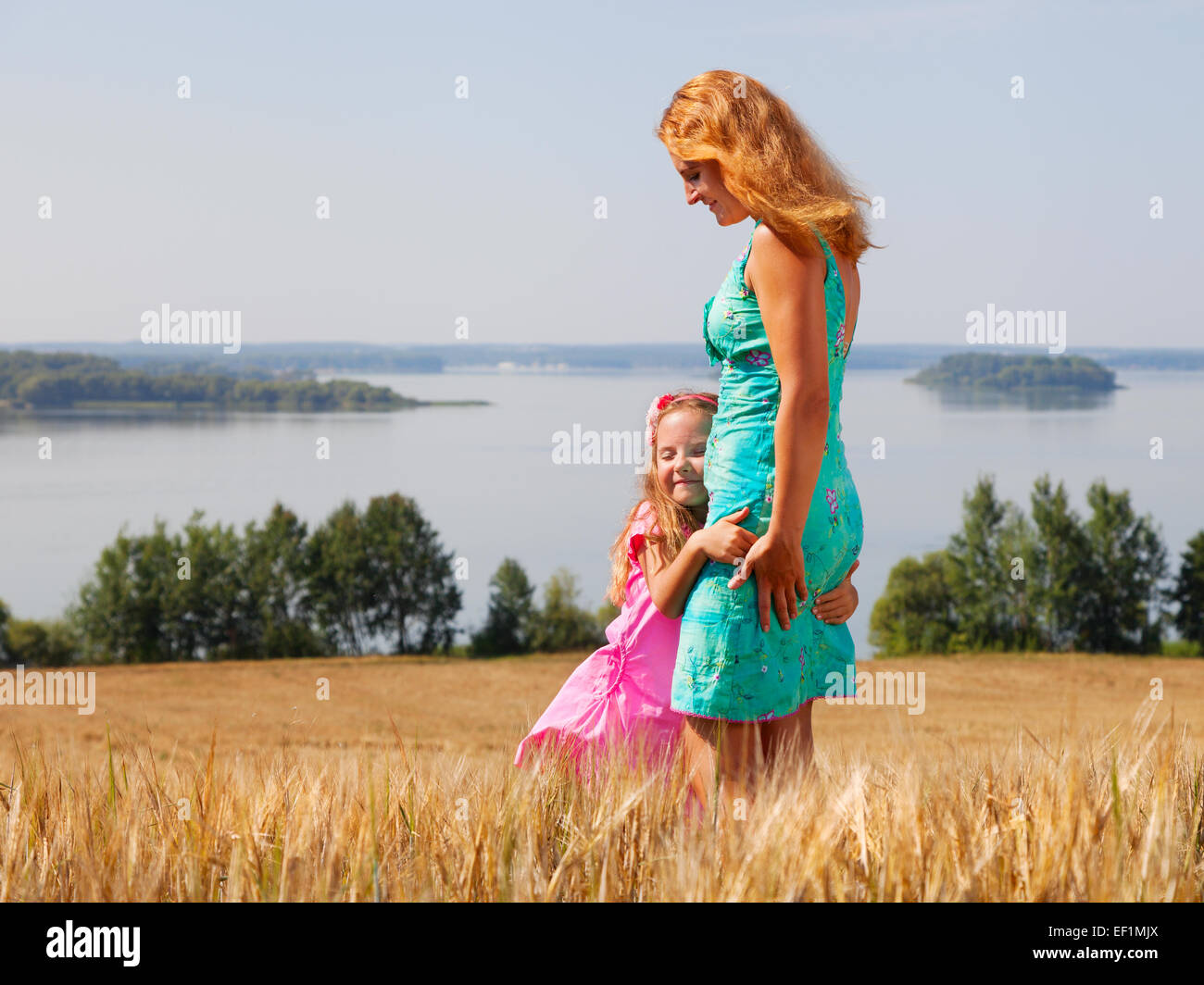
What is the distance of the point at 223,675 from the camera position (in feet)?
95.9

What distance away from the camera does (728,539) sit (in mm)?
2758

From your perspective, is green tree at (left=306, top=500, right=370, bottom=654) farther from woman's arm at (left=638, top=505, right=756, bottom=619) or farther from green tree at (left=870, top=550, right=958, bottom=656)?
woman's arm at (left=638, top=505, right=756, bottom=619)

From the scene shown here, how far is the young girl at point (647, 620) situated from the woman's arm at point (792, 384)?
1.60ft

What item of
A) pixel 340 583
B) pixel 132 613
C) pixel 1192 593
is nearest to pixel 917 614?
pixel 1192 593

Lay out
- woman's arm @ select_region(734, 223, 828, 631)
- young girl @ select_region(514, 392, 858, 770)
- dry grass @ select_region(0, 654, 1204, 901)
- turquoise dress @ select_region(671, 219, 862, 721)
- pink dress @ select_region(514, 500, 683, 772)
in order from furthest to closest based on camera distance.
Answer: pink dress @ select_region(514, 500, 683, 772) → young girl @ select_region(514, 392, 858, 770) → turquoise dress @ select_region(671, 219, 862, 721) → woman's arm @ select_region(734, 223, 828, 631) → dry grass @ select_region(0, 654, 1204, 901)

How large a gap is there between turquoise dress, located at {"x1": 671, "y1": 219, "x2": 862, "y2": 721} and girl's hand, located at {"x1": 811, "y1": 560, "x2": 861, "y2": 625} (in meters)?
0.15

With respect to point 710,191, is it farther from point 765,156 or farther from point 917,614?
point 917,614

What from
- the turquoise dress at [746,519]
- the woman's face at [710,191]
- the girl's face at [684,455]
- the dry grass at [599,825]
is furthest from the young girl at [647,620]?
the woman's face at [710,191]

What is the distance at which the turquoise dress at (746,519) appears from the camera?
9.20 feet

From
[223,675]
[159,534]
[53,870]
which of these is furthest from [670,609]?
[159,534]

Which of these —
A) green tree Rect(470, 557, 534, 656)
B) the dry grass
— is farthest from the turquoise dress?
green tree Rect(470, 557, 534, 656)

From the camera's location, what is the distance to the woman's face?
2.87 metres

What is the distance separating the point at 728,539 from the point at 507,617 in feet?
100
